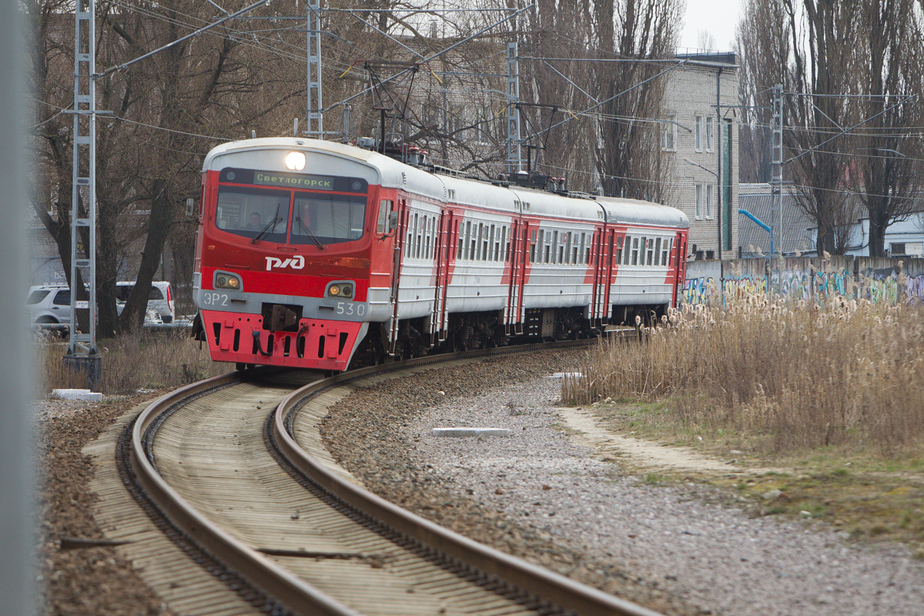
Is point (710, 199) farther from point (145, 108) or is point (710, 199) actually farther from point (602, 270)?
point (145, 108)

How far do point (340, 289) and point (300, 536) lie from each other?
764 cm

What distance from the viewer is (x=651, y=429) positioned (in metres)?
11.7

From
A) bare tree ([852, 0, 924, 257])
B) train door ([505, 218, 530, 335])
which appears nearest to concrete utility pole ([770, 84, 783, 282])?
bare tree ([852, 0, 924, 257])

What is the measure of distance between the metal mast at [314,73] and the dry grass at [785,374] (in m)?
11.2

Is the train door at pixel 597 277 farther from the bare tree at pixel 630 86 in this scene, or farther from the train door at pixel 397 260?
the bare tree at pixel 630 86

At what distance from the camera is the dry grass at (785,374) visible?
9.66 m

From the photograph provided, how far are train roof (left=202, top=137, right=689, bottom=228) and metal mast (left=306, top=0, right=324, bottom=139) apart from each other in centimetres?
485

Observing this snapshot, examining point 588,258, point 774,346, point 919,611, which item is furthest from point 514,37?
point 919,611

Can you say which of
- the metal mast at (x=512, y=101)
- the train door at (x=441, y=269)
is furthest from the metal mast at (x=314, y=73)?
the train door at (x=441, y=269)

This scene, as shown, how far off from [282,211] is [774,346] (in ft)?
20.8

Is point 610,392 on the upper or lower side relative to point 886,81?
lower

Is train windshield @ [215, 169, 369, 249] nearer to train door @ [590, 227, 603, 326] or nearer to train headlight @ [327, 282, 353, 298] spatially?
train headlight @ [327, 282, 353, 298]

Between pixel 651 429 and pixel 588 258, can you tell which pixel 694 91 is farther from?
pixel 651 429

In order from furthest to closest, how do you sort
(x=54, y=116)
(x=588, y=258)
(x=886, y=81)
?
(x=886, y=81) → (x=588, y=258) → (x=54, y=116)
